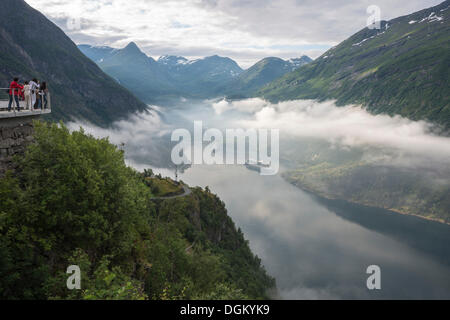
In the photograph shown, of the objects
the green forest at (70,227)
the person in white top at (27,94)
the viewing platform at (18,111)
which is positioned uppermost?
the person in white top at (27,94)

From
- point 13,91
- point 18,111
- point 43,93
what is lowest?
point 18,111

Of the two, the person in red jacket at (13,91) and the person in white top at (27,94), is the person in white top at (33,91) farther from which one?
the person in red jacket at (13,91)

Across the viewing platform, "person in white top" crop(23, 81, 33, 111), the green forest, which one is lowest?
the green forest

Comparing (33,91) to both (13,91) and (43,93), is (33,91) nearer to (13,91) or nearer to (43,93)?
(43,93)

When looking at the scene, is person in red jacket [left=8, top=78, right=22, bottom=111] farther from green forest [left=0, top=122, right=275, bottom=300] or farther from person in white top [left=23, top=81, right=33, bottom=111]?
green forest [left=0, top=122, right=275, bottom=300]

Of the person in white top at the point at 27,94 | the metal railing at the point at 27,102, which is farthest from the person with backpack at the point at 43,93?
the person in white top at the point at 27,94

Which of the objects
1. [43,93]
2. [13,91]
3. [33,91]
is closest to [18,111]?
[13,91]

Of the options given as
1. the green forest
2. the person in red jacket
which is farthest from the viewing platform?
the green forest

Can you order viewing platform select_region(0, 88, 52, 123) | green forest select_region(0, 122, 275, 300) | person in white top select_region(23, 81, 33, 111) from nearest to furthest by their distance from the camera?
1. green forest select_region(0, 122, 275, 300)
2. viewing platform select_region(0, 88, 52, 123)
3. person in white top select_region(23, 81, 33, 111)

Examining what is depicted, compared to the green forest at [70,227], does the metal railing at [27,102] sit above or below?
above
